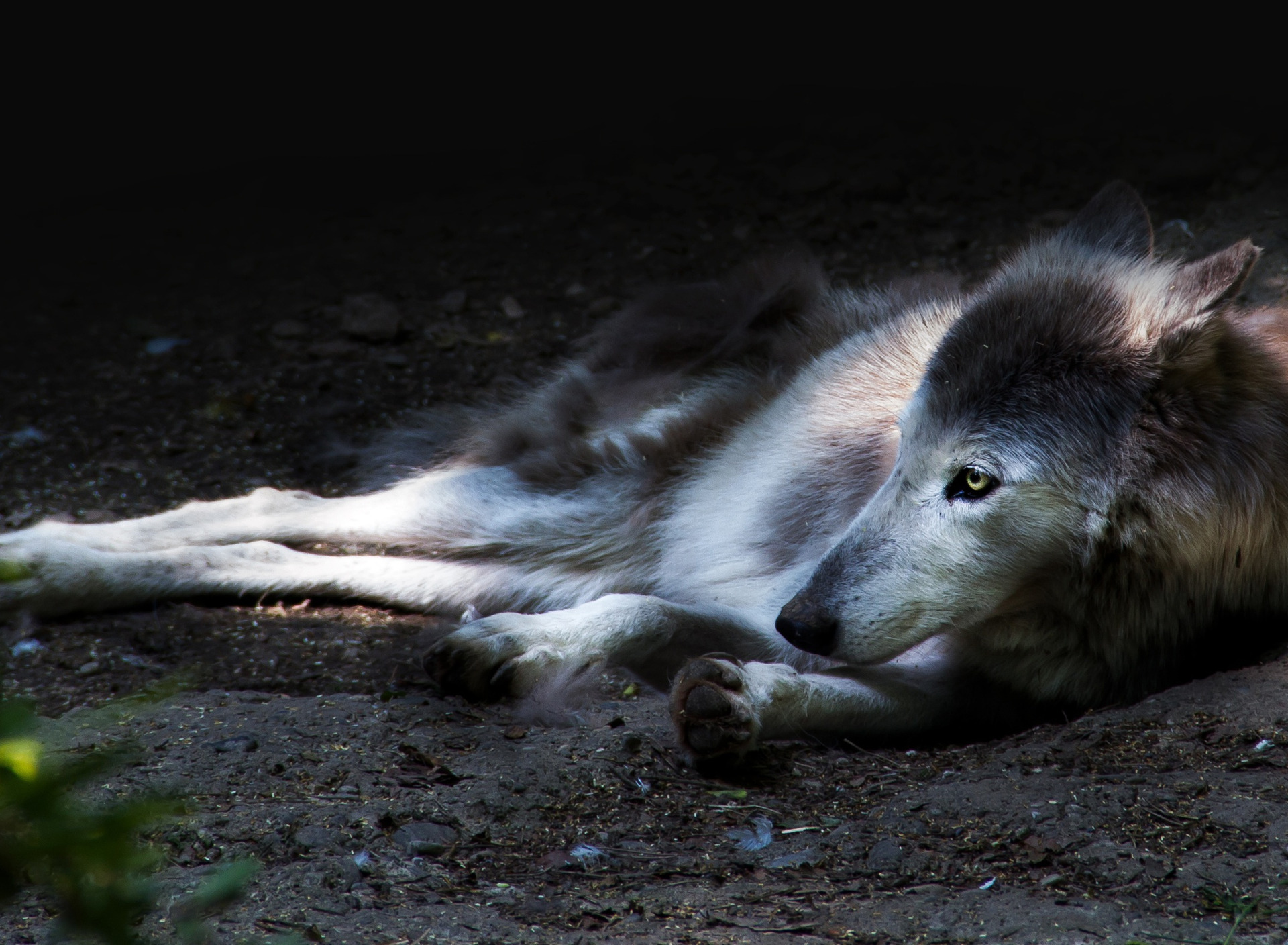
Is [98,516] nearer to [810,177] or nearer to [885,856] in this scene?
[885,856]

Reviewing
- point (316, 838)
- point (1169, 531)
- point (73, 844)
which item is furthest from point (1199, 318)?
point (73, 844)

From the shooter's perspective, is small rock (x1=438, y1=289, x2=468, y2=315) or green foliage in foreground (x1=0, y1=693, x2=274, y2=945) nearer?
green foliage in foreground (x1=0, y1=693, x2=274, y2=945)

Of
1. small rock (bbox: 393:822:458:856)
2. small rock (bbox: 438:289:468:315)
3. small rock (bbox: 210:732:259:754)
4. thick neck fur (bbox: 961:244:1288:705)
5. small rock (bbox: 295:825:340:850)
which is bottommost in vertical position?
small rock (bbox: 210:732:259:754)

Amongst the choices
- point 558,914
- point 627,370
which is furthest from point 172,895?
point 627,370

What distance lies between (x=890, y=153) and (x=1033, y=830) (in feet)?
18.7

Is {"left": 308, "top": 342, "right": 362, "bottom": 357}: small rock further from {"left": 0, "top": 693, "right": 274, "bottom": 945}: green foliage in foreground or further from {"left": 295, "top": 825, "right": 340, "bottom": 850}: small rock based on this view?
{"left": 0, "top": 693, "right": 274, "bottom": 945}: green foliage in foreground

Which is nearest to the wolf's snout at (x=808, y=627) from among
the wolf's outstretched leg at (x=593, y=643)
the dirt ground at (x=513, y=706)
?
the dirt ground at (x=513, y=706)

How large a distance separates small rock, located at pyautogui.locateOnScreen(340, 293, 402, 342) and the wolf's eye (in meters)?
3.89

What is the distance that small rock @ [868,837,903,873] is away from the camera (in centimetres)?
221

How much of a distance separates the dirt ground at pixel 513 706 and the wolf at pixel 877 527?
0.17m

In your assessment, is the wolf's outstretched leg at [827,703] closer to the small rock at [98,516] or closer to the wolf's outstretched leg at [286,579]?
the wolf's outstretched leg at [286,579]

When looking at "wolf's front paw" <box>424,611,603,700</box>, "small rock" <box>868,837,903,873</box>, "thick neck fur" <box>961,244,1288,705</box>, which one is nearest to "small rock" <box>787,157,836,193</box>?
"thick neck fur" <box>961,244,1288,705</box>

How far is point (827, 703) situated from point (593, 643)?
0.67 meters

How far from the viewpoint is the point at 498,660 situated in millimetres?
3115
